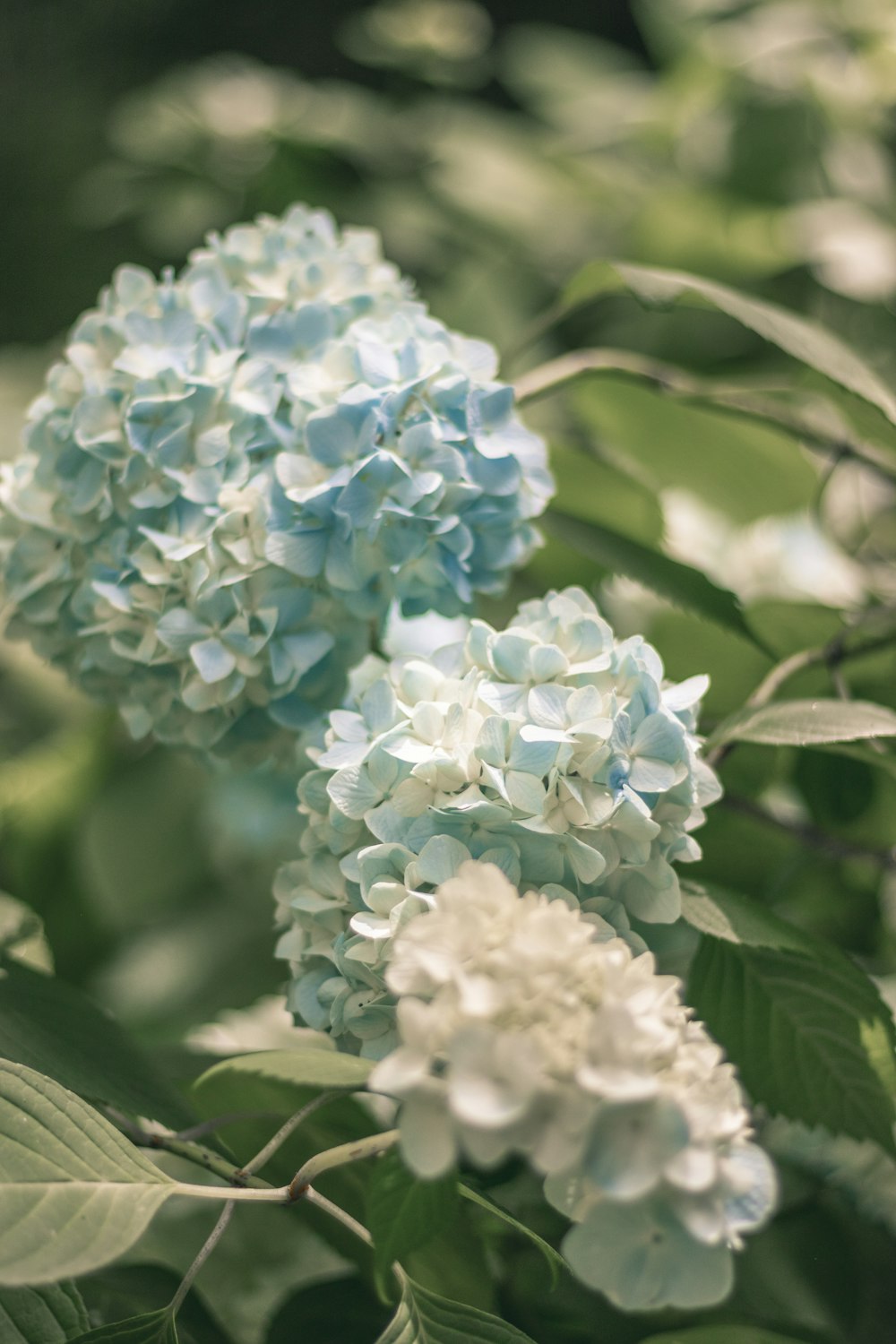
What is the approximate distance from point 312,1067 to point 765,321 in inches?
14.1

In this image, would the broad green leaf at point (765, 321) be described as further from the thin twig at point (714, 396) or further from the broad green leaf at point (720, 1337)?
the broad green leaf at point (720, 1337)

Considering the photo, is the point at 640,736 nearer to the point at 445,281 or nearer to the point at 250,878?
the point at 250,878

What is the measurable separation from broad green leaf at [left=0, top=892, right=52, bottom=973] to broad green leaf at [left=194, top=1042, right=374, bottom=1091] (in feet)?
0.56

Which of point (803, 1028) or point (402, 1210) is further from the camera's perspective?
point (803, 1028)

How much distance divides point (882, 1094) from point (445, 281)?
30.5 inches

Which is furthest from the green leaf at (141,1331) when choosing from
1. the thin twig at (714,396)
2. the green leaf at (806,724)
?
the thin twig at (714,396)

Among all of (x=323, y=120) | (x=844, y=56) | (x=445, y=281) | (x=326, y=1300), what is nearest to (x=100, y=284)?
(x=323, y=120)

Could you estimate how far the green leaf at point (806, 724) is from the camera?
1.31 feet

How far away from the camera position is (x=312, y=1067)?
33cm

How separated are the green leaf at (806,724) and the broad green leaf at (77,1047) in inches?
9.1

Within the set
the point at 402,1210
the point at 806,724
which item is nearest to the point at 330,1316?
the point at 402,1210

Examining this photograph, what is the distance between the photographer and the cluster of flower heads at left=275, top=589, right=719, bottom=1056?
0.34m

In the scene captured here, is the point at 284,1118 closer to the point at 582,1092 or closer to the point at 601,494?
the point at 582,1092

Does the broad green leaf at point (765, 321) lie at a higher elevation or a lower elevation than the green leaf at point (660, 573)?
higher
